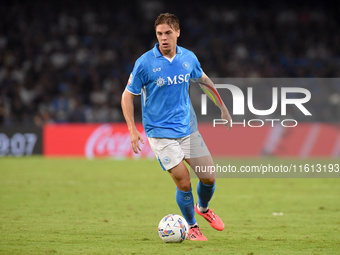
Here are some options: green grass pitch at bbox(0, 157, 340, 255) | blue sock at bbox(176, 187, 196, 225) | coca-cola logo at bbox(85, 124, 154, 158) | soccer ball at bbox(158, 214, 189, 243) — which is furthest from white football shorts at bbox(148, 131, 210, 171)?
coca-cola logo at bbox(85, 124, 154, 158)

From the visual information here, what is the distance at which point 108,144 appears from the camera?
69.8 feet

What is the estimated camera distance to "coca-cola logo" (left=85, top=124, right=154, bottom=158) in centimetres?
2102

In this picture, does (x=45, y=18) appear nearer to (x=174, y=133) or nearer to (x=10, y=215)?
(x=10, y=215)

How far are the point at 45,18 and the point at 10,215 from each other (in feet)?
65.9

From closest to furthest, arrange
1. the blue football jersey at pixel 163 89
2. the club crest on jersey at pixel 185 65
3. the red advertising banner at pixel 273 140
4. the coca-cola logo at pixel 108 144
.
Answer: the blue football jersey at pixel 163 89, the club crest on jersey at pixel 185 65, the red advertising banner at pixel 273 140, the coca-cola logo at pixel 108 144

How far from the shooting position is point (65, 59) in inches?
1022

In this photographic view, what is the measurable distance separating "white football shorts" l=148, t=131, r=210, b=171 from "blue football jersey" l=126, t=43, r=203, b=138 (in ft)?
0.24

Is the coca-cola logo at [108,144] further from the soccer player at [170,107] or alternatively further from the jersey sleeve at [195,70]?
the soccer player at [170,107]

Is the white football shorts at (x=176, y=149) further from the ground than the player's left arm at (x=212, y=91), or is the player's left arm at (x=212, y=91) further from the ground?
the player's left arm at (x=212, y=91)

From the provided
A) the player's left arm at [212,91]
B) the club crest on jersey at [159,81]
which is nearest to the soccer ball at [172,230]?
the player's left arm at [212,91]

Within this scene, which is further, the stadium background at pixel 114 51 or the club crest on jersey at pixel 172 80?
the stadium background at pixel 114 51

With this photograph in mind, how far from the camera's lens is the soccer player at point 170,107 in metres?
6.81

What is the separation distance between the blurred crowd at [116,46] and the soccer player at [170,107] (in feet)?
50.5

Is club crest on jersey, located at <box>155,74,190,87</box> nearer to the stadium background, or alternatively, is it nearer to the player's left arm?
the player's left arm
